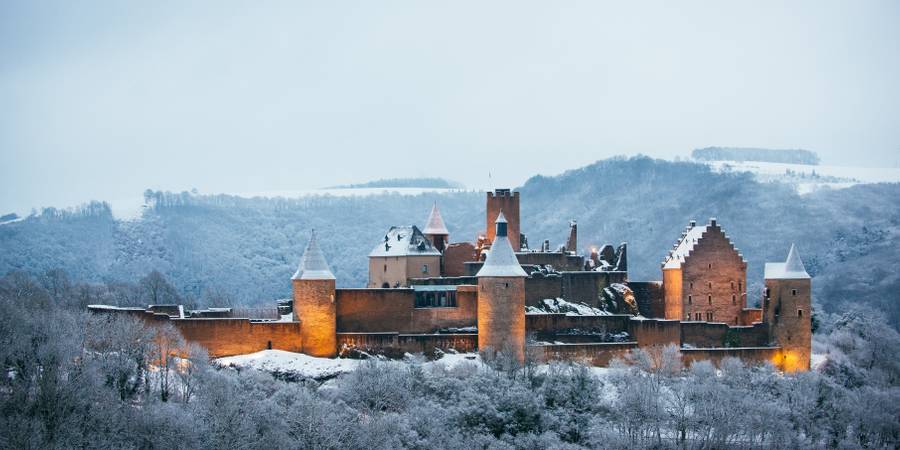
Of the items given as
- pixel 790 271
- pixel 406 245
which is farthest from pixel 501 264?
pixel 790 271

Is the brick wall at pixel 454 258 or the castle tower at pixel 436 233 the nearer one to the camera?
the brick wall at pixel 454 258

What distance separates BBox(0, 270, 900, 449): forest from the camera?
191 feet

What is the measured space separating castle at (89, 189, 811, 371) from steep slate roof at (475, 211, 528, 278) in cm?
6

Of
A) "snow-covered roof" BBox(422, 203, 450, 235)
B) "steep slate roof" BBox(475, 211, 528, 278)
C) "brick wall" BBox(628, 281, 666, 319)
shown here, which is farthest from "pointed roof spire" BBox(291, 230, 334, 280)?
"brick wall" BBox(628, 281, 666, 319)

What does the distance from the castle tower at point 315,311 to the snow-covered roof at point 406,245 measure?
31.5 feet

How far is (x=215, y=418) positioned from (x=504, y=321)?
13895mm

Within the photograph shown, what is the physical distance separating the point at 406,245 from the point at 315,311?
35.3 ft

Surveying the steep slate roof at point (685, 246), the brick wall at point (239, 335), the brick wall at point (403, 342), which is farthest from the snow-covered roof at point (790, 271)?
the brick wall at point (239, 335)

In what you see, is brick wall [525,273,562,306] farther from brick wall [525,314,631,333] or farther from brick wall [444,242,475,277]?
brick wall [444,242,475,277]

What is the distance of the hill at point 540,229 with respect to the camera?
123 m

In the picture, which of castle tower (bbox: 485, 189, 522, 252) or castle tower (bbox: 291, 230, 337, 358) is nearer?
castle tower (bbox: 291, 230, 337, 358)

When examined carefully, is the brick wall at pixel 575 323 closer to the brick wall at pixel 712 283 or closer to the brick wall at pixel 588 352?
the brick wall at pixel 588 352

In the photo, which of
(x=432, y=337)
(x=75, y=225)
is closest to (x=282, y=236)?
(x=75, y=225)

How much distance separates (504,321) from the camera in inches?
2655
